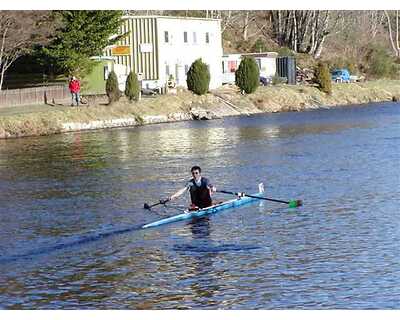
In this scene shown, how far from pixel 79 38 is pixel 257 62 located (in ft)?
90.7

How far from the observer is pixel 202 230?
23.8 metres

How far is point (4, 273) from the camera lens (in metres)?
19.5

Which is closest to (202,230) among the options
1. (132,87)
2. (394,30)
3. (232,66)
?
(132,87)

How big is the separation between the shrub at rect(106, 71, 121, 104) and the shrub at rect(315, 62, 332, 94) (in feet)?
75.6

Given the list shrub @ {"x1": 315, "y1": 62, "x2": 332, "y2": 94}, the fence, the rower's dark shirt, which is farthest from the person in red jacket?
the rower's dark shirt

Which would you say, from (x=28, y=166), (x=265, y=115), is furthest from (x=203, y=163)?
(x=265, y=115)

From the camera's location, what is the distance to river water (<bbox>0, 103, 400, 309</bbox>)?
57.7 ft

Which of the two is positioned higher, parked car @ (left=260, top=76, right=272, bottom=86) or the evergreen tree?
the evergreen tree

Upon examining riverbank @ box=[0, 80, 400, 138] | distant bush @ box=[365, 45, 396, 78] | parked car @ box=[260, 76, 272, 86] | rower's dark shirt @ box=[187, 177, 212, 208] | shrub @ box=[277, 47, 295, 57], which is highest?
shrub @ box=[277, 47, 295, 57]

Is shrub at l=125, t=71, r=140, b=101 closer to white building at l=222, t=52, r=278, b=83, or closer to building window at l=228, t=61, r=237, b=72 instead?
white building at l=222, t=52, r=278, b=83

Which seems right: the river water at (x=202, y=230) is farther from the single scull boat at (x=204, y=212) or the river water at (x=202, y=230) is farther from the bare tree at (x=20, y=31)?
the bare tree at (x=20, y=31)

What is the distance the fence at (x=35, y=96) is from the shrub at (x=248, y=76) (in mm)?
15440

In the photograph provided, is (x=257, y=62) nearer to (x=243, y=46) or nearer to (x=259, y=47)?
(x=259, y=47)
